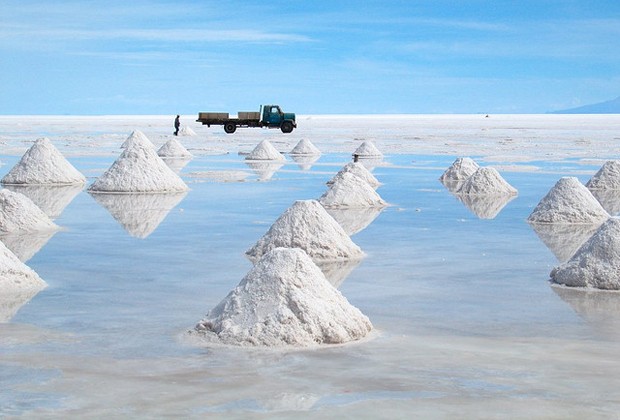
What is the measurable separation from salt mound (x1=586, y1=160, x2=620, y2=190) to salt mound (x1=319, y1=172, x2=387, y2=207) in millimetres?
5433

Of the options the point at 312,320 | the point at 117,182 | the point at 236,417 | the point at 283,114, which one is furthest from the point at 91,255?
the point at 283,114

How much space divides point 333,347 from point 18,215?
7065 millimetres

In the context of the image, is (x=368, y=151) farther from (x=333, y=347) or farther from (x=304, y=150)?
(x=333, y=347)

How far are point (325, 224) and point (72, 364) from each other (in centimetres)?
501

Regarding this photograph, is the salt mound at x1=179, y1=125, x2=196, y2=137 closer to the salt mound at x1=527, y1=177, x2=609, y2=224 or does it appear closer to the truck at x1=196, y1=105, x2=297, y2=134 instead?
the truck at x1=196, y1=105, x2=297, y2=134

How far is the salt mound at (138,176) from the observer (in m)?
18.5

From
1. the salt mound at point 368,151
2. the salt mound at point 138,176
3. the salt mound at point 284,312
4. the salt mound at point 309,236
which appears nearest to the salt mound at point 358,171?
the salt mound at point 138,176

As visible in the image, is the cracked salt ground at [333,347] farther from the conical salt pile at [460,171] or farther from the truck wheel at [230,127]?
the truck wheel at [230,127]

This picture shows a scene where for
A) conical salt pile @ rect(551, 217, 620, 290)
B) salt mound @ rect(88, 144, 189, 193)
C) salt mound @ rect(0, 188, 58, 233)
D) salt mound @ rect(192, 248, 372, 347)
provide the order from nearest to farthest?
salt mound @ rect(192, 248, 372, 347)
conical salt pile @ rect(551, 217, 620, 290)
salt mound @ rect(0, 188, 58, 233)
salt mound @ rect(88, 144, 189, 193)

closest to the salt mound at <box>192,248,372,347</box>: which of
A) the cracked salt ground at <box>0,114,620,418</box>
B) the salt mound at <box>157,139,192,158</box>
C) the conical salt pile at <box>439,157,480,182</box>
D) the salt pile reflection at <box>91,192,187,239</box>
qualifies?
the cracked salt ground at <box>0,114,620,418</box>

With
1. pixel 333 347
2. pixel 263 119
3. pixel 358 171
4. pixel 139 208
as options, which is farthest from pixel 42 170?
pixel 263 119

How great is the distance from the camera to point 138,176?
1855 centimetres

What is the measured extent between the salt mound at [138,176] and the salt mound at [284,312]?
38.0 feet

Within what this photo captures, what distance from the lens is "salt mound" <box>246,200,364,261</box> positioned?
10.7 metres
